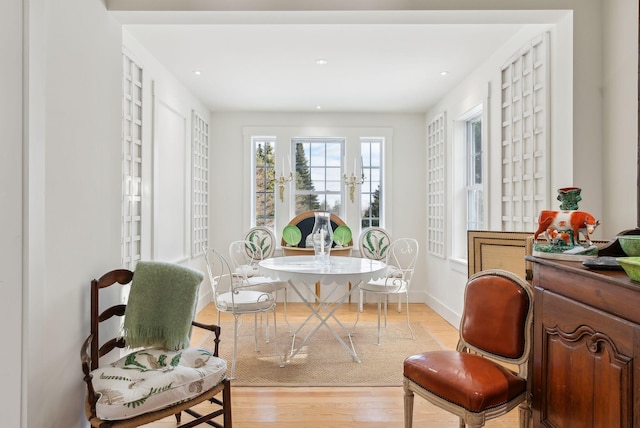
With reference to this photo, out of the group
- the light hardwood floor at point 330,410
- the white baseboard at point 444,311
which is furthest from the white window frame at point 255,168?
Result: the light hardwood floor at point 330,410

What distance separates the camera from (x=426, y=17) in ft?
7.43

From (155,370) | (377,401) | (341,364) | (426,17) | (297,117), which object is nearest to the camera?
(155,370)

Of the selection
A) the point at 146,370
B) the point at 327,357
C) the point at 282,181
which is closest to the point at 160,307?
the point at 146,370

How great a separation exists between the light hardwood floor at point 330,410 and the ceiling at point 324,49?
2.48 meters

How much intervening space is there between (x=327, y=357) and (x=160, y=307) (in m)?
1.67

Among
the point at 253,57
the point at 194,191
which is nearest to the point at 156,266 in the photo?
the point at 253,57

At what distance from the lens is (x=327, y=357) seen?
3.12 meters

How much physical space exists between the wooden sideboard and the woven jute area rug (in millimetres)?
1415

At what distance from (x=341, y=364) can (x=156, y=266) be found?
1749mm

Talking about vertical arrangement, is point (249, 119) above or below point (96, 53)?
above

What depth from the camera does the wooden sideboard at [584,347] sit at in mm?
1032

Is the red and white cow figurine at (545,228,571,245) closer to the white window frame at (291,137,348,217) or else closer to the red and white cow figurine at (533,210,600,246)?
the red and white cow figurine at (533,210,600,246)

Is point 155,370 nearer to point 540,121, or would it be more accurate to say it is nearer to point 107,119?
point 107,119

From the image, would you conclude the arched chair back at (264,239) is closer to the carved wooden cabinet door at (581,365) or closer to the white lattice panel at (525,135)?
the white lattice panel at (525,135)
